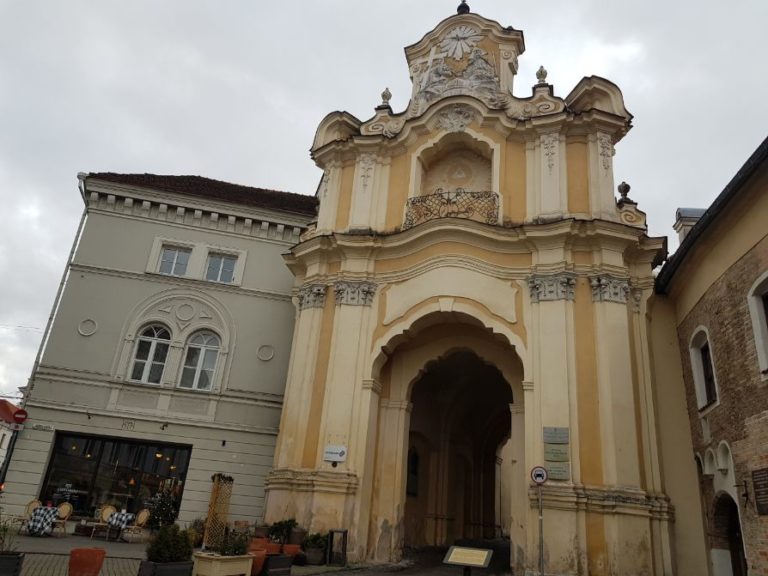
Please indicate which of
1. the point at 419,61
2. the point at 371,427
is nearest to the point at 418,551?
the point at 371,427

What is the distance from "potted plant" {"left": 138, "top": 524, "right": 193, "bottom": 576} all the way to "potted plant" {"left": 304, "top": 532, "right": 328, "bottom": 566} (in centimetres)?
458

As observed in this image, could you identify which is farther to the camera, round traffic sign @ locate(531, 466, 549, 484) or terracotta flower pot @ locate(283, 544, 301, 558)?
terracotta flower pot @ locate(283, 544, 301, 558)

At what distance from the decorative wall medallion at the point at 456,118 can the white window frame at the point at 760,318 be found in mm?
10256

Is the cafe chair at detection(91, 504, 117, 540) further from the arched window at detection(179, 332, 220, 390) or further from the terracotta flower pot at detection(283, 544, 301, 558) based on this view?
the terracotta flower pot at detection(283, 544, 301, 558)

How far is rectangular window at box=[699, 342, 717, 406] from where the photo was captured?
1361 cm

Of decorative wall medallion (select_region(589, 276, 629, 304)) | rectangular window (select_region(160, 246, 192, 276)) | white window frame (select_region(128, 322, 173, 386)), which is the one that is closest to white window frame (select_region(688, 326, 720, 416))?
decorative wall medallion (select_region(589, 276, 629, 304))

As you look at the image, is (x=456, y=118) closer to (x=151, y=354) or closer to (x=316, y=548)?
(x=151, y=354)

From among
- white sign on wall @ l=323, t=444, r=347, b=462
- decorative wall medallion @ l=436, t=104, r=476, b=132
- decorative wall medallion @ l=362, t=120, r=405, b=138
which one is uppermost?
decorative wall medallion @ l=362, t=120, r=405, b=138

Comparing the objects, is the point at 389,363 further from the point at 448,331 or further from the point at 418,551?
the point at 418,551

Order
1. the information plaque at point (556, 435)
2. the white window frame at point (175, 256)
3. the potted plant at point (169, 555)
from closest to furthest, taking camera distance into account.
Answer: the potted plant at point (169, 555) → the information plaque at point (556, 435) → the white window frame at point (175, 256)

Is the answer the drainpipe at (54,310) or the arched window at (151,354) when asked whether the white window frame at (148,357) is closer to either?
the arched window at (151,354)

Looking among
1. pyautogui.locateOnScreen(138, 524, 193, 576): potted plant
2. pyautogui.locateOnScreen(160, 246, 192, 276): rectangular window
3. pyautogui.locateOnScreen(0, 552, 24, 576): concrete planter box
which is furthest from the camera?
pyautogui.locateOnScreen(160, 246, 192, 276): rectangular window

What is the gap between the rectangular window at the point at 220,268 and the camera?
71.3 feet

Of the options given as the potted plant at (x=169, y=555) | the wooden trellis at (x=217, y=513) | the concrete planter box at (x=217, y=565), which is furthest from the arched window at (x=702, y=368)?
the potted plant at (x=169, y=555)
